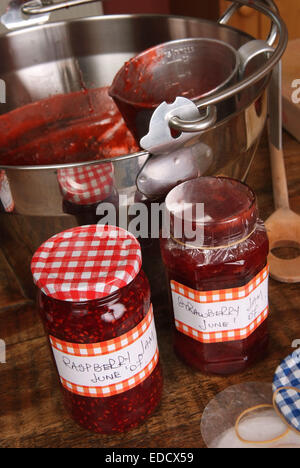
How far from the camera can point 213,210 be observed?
1.60ft

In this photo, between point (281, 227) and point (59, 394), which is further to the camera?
point (281, 227)

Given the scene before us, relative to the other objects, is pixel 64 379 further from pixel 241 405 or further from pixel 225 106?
pixel 225 106

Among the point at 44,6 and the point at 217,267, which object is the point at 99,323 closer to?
the point at 217,267

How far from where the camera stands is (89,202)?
0.53 m

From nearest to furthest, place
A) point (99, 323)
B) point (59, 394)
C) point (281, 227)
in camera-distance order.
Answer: point (99, 323) < point (59, 394) < point (281, 227)

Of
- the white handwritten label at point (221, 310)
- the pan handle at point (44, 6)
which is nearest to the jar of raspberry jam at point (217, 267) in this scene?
the white handwritten label at point (221, 310)

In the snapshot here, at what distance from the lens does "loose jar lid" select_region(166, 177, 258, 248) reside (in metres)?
0.47

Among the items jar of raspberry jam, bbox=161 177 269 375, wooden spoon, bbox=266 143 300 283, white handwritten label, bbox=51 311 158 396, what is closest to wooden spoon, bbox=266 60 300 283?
wooden spoon, bbox=266 143 300 283

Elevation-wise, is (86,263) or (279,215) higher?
Answer: (86,263)

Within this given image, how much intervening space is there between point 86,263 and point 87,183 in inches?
3.2

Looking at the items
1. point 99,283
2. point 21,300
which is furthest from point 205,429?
point 21,300

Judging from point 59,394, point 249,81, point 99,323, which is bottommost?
point 59,394

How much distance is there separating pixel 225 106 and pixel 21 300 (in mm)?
337

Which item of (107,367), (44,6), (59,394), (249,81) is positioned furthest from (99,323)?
(44,6)
